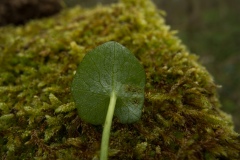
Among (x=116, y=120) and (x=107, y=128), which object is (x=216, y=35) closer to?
(x=116, y=120)

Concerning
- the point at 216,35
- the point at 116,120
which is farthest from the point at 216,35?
the point at 116,120

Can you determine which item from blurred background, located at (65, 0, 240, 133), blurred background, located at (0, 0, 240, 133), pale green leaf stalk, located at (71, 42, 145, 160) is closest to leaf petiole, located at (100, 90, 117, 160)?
pale green leaf stalk, located at (71, 42, 145, 160)

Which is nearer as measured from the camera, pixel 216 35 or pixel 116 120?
pixel 116 120

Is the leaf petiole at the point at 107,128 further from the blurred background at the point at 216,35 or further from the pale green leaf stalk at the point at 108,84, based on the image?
the blurred background at the point at 216,35

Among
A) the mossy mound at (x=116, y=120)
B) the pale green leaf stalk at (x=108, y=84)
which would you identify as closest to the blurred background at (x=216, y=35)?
the mossy mound at (x=116, y=120)

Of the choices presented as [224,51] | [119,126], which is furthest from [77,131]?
[224,51]

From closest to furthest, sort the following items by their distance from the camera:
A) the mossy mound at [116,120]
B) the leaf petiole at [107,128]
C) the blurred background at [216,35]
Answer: the leaf petiole at [107,128]
the mossy mound at [116,120]
the blurred background at [216,35]
